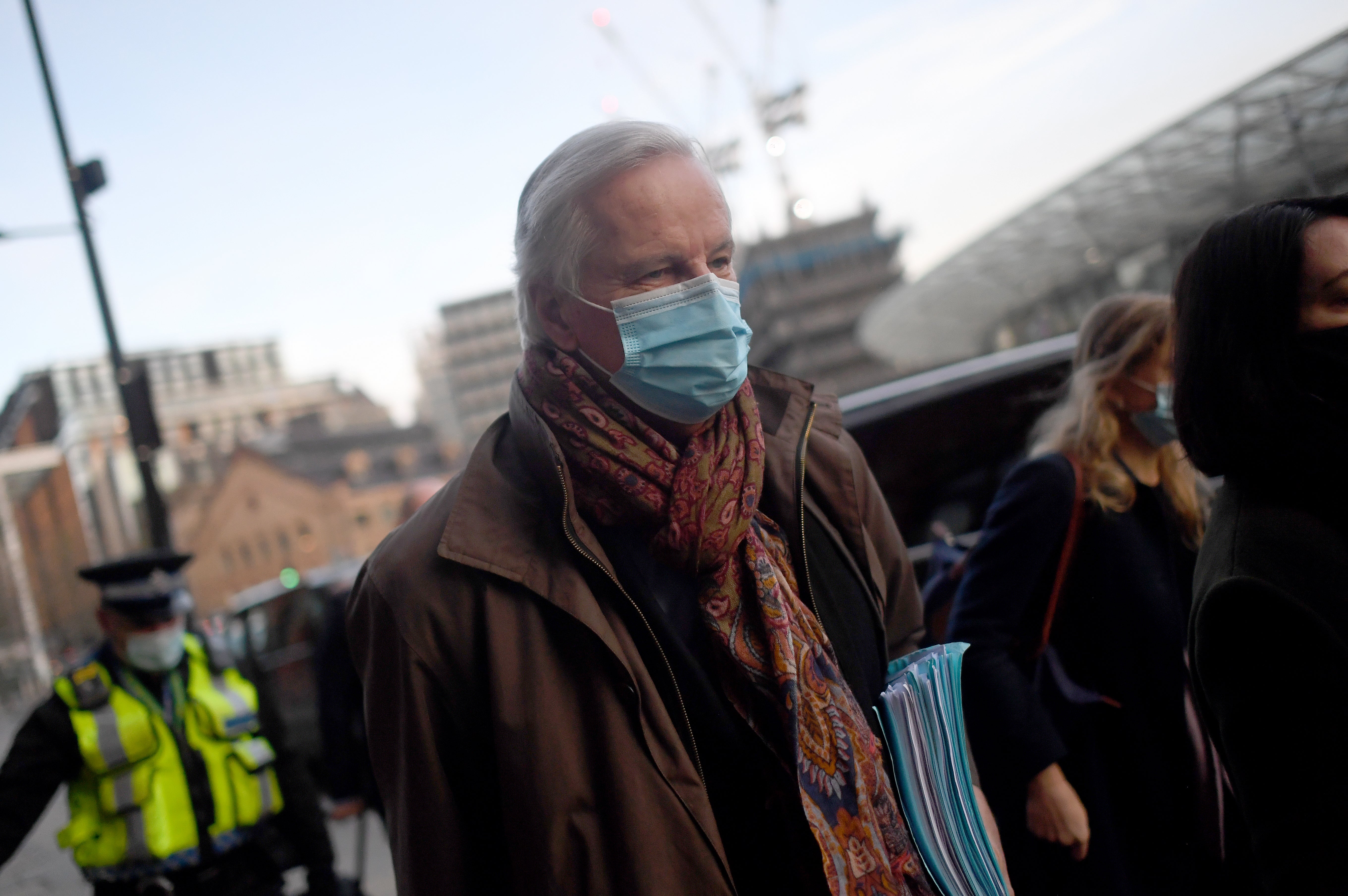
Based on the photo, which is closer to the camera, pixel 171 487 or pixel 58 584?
pixel 171 487

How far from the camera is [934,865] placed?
1.49 meters

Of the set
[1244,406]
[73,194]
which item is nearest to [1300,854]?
[1244,406]

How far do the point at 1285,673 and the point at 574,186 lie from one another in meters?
1.36

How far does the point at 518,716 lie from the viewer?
4.60ft

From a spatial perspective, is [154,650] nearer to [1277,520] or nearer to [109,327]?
[1277,520]

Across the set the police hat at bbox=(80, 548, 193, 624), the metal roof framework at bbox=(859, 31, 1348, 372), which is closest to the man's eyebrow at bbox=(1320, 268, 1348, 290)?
the metal roof framework at bbox=(859, 31, 1348, 372)

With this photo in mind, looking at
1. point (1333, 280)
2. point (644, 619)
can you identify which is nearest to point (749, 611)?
point (644, 619)

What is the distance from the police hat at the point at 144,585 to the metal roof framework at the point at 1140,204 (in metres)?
3.35

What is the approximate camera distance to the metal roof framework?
54.0 ft

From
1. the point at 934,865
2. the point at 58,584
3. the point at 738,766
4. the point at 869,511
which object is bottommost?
the point at 58,584

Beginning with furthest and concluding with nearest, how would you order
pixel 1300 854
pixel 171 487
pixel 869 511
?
1. pixel 171 487
2. pixel 869 511
3. pixel 1300 854

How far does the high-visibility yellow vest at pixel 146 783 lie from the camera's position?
277 centimetres

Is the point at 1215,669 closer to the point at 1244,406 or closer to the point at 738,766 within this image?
the point at 1244,406

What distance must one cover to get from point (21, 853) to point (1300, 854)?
12021 millimetres
